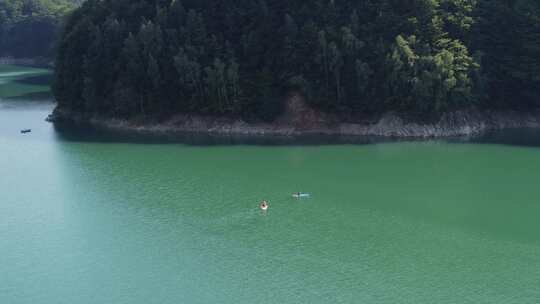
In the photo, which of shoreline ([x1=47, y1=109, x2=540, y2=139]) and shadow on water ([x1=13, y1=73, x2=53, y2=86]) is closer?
shoreline ([x1=47, y1=109, x2=540, y2=139])

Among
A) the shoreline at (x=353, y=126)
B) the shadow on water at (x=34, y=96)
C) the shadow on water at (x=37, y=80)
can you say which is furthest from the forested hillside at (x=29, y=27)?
the shoreline at (x=353, y=126)

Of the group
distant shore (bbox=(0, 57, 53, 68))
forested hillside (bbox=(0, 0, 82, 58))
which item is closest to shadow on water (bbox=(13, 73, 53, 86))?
distant shore (bbox=(0, 57, 53, 68))

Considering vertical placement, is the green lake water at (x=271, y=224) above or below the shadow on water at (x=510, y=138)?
below

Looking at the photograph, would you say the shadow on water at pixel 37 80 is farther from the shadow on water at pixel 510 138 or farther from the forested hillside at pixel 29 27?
the shadow on water at pixel 510 138

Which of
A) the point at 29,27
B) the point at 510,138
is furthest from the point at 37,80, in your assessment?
the point at 510,138

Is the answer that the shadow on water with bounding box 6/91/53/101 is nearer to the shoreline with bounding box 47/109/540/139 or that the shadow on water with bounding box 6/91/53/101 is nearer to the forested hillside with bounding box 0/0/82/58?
the shoreline with bounding box 47/109/540/139

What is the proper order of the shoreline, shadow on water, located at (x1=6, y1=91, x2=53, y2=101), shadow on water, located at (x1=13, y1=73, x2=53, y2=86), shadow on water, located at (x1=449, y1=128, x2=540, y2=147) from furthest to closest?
shadow on water, located at (x1=13, y1=73, x2=53, y2=86) < shadow on water, located at (x1=6, y1=91, x2=53, y2=101) < the shoreline < shadow on water, located at (x1=449, y1=128, x2=540, y2=147)
